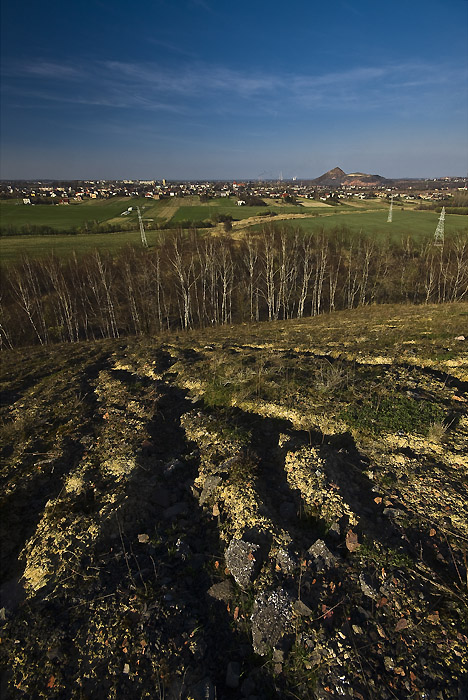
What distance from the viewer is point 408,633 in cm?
454

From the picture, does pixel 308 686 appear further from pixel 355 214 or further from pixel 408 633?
pixel 355 214

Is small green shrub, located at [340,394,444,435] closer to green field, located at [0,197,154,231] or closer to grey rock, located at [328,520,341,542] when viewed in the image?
grey rock, located at [328,520,341,542]

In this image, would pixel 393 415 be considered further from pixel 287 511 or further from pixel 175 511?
pixel 175 511

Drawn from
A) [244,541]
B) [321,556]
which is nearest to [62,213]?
[244,541]

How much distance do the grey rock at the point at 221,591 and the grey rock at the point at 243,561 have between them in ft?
0.59

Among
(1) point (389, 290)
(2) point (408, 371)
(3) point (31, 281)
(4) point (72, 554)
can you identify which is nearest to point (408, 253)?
(1) point (389, 290)

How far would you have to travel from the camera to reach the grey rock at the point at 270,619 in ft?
15.3

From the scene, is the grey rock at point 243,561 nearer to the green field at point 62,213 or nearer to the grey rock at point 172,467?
the grey rock at point 172,467

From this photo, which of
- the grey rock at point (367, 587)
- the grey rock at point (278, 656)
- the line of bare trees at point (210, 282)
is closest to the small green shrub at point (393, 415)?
the grey rock at point (367, 587)

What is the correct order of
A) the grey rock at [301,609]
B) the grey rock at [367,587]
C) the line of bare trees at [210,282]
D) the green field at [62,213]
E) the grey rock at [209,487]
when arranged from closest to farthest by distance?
the grey rock at [301,609], the grey rock at [367,587], the grey rock at [209,487], the line of bare trees at [210,282], the green field at [62,213]

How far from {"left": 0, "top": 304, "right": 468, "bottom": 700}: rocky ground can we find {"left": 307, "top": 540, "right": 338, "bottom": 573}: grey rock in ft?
0.08

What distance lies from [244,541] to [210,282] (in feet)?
125

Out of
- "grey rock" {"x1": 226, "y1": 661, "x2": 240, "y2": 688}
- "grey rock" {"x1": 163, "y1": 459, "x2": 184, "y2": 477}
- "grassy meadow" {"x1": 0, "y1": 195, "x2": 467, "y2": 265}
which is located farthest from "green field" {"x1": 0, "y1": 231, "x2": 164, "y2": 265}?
"grey rock" {"x1": 226, "y1": 661, "x2": 240, "y2": 688}

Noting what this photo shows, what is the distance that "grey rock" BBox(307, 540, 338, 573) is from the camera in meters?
5.51
